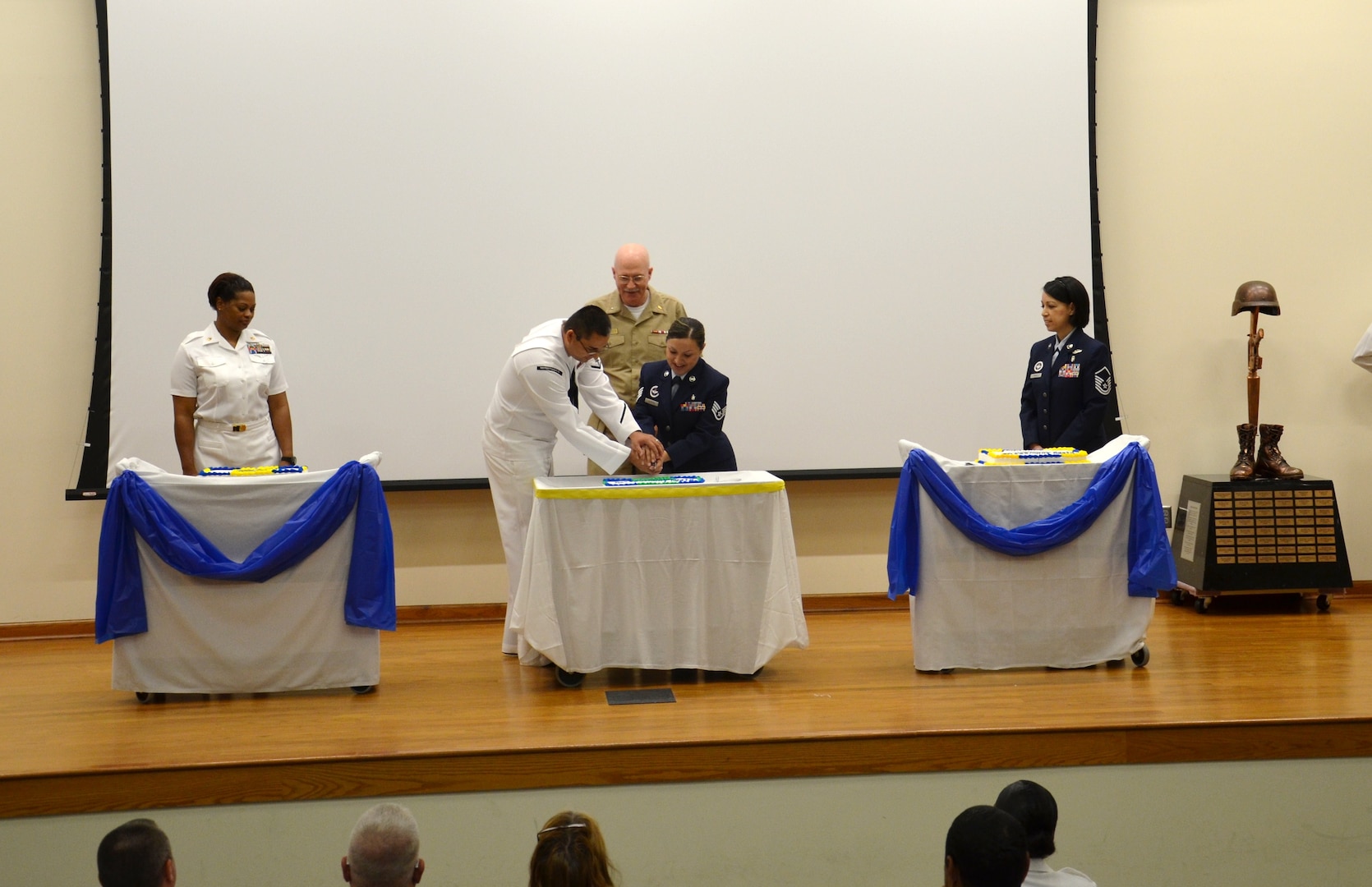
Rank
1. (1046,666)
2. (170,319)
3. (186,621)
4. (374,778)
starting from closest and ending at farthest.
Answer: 1. (374,778)
2. (186,621)
3. (1046,666)
4. (170,319)

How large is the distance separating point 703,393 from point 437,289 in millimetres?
1564

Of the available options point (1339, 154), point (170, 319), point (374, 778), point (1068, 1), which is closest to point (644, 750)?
point (374, 778)

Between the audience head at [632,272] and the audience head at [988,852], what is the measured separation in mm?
3293

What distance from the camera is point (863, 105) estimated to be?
18.3 feet

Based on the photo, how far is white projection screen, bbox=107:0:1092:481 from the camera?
17.4 feet

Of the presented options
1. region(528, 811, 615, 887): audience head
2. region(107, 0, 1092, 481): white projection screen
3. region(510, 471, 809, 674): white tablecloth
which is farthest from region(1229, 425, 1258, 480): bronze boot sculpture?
region(528, 811, 615, 887): audience head

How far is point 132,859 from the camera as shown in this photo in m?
1.93

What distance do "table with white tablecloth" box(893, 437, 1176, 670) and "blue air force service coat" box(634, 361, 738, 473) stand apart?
0.85 metres

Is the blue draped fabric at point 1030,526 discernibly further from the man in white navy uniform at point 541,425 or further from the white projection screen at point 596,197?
the white projection screen at point 596,197

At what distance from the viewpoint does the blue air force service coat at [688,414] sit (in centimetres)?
461

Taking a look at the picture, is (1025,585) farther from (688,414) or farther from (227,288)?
(227,288)

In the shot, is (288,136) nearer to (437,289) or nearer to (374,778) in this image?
(437,289)

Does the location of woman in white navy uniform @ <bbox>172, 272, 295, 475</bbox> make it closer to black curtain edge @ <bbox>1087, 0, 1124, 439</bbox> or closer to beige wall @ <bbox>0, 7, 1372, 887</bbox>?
beige wall @ <bbox>0, 7, 1372, 887</bbox>

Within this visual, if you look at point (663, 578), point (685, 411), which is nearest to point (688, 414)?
point (685, 411)
